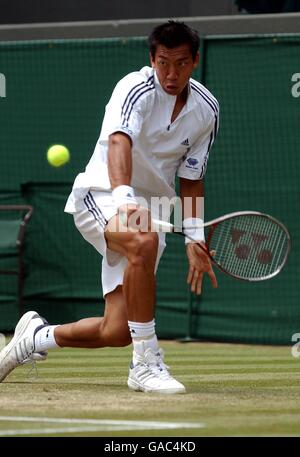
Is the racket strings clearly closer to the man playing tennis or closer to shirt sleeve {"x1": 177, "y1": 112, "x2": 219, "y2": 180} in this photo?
the man playing tennis

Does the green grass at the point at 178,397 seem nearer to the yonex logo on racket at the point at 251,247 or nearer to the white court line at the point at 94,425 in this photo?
the white court line at the point at 94,425

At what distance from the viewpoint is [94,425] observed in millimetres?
4680

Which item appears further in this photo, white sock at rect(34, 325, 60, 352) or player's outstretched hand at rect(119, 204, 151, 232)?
white sock at rect(34, 325, 60, 352)

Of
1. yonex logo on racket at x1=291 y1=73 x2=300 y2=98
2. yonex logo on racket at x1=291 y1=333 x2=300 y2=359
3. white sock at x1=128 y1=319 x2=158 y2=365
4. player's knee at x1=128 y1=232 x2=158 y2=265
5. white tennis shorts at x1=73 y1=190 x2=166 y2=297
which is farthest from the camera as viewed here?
yonex logo on racket at x1=291 y1=73 x2=300 y2=98

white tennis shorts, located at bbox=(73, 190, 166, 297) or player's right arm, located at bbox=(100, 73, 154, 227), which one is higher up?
player's right arm, located at bbox=(100, 73, 154, 227)

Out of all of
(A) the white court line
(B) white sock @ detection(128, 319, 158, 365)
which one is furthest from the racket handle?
(A) the white court line

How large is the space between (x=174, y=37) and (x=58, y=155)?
489cm

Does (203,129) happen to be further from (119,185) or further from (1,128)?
(1,128)

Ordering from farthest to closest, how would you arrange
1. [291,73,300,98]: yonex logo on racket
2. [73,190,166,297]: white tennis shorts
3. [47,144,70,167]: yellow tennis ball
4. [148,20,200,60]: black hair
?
1. [47,144,70,167]: yellow tennis ball
2. [291,73,300,98]: yonex logo on racket
3. [73,190,166,297]: white tennis shorts
4. [148,20,200,60]: black hair

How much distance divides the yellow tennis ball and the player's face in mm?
4799

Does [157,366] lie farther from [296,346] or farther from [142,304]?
[296,346]

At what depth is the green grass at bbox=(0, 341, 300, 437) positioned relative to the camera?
4702mm

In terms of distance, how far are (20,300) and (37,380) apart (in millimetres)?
4512

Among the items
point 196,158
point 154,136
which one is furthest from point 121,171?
point 196,158
